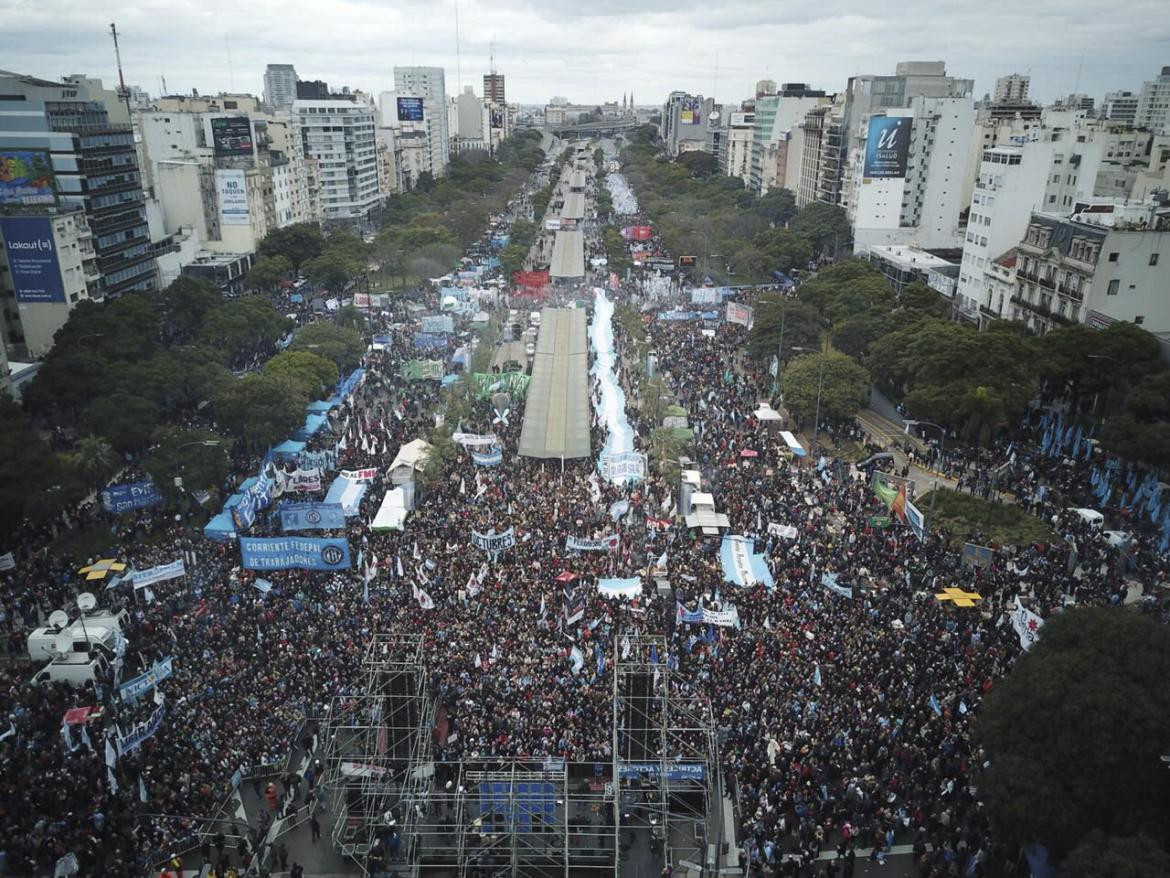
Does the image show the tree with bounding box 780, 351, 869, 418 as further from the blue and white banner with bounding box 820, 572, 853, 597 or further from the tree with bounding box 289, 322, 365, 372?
the tree with bounding box 289, 322, 365, 372

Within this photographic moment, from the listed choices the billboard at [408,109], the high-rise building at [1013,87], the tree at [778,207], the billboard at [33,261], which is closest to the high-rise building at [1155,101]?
the high-rise building at [1013,87]

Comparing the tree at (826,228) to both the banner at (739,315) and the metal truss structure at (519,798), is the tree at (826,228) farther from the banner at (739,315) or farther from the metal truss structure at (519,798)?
the metal truss structure at (519,798)

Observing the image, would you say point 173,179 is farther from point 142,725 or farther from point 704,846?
point 704,846

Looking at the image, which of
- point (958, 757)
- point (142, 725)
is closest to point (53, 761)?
point (142, 725)

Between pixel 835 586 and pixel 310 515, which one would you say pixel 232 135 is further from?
pixel 835 586

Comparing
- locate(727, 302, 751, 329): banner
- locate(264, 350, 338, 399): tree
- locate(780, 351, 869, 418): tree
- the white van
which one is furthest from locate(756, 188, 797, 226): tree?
the white van

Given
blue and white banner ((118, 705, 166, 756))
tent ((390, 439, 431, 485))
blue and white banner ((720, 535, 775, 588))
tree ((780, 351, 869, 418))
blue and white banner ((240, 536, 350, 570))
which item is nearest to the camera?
blue and white banner ((118, 705, 166, 756))

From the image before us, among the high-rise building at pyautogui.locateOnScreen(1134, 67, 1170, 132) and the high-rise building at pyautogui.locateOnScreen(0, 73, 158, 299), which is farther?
the high-rise building at pyautogui.locateOnScreen(1134, 67, 1170, 132)
